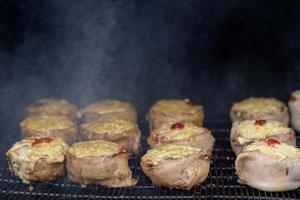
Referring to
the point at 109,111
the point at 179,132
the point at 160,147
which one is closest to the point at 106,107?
the point at 109,111

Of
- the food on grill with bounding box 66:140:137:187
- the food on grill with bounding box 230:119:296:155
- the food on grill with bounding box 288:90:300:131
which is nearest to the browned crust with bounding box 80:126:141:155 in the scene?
the food on grill with bounding box 66:140:137:187

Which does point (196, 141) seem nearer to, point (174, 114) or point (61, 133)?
point (174, 114)

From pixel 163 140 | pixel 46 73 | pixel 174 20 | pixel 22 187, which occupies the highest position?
pixel 174 20

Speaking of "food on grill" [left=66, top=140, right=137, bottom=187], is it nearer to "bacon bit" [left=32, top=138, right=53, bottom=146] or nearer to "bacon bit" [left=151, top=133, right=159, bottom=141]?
"bacon bit" [left=32, top=138, right=53, bottom=146]

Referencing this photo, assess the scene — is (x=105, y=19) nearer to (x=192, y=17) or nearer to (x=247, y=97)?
(x=192, y=17)

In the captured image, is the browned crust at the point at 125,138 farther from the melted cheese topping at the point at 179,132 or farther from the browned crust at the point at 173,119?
the browned crust at the point at 173,119

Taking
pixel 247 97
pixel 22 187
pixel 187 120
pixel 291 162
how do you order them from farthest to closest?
pixel 247 97 < pixel 187 120 < pixel 22 187 < pixel 291 162

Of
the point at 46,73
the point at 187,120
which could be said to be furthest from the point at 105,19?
the point at 187,120

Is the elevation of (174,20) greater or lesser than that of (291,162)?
greater
